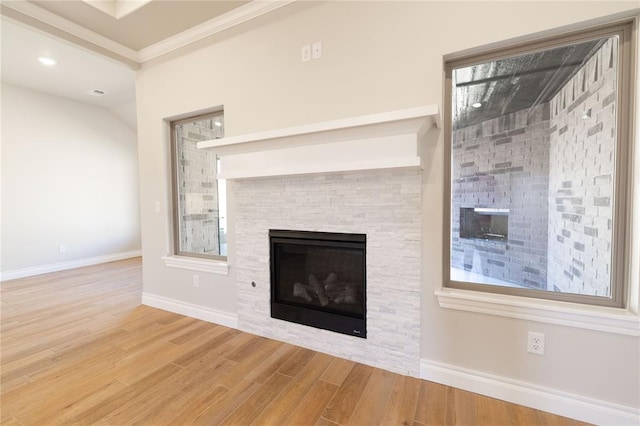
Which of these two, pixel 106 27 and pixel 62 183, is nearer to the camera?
pixel 106 27

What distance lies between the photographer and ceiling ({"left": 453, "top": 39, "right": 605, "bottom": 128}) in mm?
1606

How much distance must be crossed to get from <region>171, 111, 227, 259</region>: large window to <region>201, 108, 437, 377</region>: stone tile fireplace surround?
0.67 m

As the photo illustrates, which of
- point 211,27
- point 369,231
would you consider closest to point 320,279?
point 369,231

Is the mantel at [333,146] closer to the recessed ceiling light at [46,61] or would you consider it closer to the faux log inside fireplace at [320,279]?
the faux log inside fireplace at [320,279]

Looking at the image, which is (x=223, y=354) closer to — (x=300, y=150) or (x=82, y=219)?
(x=300, y=150)

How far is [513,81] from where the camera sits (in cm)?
173

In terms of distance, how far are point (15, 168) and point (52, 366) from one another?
152 inches

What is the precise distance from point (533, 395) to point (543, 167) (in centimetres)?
131

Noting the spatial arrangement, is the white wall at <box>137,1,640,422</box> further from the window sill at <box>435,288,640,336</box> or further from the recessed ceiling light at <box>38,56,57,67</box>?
the recessed ceiling light at <box>38,56,57,67</box>

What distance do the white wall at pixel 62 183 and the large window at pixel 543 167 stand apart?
593 centimetres

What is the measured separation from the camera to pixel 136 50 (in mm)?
2963

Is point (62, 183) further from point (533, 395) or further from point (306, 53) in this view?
point (533, 395)

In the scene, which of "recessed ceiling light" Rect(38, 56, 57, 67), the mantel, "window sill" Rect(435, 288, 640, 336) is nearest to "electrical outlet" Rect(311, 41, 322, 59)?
the mantel

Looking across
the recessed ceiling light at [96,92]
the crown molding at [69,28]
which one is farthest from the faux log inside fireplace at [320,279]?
the recessed ceiling light at [96,92]
